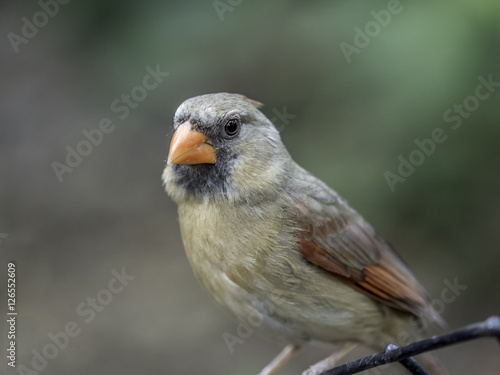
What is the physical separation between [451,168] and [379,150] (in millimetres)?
497

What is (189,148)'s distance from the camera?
9.07ft

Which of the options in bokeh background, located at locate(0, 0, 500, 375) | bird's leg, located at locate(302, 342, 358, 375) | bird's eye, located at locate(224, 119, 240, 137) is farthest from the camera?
bokeh background, located at locate(0, 0, 500, 375)

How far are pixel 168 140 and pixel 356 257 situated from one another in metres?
2.71

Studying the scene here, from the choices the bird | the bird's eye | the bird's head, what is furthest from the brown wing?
the bird's eye

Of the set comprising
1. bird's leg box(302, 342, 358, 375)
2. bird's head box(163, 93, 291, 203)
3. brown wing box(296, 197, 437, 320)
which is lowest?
bird's leg box(302, 342, 358, 375)

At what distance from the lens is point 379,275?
323cm

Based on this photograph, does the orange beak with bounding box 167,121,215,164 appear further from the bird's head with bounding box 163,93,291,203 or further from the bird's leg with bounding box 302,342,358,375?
the bird's leg with bounding box 302,342,358,375

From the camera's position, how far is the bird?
9.14ft

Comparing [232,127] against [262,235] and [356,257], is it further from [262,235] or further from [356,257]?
[356,257]

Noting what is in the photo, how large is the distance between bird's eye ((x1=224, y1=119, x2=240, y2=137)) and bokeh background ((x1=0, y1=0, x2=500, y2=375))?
690 mm

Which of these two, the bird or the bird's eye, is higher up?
the bird's eye

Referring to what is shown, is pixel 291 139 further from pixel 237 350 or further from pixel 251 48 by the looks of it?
pixel 237 350

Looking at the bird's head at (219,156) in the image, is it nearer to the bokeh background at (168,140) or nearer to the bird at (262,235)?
the bird at (262,235)

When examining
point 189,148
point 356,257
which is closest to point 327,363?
point 356,257
